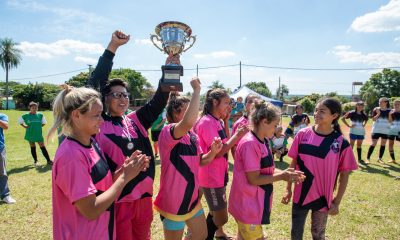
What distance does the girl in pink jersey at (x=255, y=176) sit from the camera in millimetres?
2691

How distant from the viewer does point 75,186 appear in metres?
1.64

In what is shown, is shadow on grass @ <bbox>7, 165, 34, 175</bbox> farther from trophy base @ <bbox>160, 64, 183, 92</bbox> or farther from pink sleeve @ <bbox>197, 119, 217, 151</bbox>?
trophy base @ <bbox>160, 64, 183, 92</bbox>

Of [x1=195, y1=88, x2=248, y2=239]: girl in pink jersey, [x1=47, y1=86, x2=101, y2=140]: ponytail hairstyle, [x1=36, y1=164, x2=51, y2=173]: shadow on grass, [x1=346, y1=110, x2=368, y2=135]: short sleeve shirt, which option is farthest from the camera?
[x1=346, y1=110, x2=368, y2=135]: short sleeve shirt

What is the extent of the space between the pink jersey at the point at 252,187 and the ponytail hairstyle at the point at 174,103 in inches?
28.8

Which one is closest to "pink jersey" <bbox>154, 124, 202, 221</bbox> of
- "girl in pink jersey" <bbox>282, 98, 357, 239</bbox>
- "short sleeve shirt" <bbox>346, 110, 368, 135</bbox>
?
"girl in pink jersey" <bbox>282, 98, 357, 239</bbox>

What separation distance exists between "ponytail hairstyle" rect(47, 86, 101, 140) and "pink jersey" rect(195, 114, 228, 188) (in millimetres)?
1876

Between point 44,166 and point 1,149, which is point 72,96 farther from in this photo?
point 44,166

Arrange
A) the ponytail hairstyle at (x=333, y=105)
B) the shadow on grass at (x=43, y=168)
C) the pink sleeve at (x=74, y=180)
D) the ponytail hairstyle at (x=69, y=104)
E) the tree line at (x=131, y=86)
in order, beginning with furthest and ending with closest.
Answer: the tree line at (x=131, y=86), the shadow on grass at (x=43, y=168), the ponytail hairstyle at (x=333, y=105), the ponytail hairstyle at (x=69, y=104), the pink sleeve at (x=74, y=180)

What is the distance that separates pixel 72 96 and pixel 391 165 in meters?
10.2

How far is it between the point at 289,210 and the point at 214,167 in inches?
96.7

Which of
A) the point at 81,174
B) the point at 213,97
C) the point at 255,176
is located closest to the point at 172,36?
the point at 213,97

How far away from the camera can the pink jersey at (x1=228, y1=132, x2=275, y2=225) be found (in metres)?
2.71

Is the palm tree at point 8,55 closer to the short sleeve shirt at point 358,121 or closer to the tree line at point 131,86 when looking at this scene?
the tree line at point 131,86

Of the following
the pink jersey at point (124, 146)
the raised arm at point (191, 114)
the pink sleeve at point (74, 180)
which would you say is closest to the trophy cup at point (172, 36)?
the raised arm at point (191, 114)
